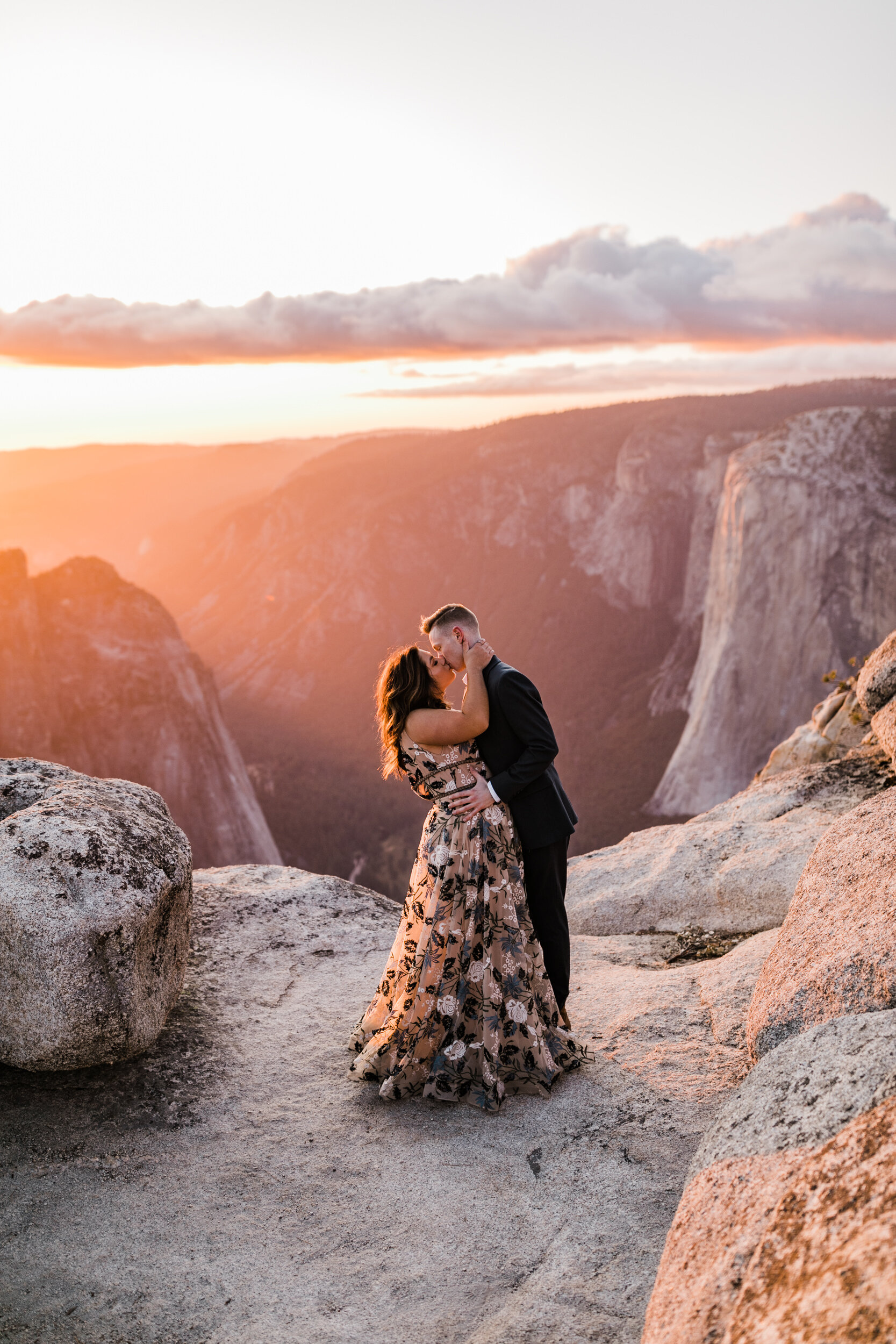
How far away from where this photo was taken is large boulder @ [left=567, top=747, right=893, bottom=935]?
7.14 metres

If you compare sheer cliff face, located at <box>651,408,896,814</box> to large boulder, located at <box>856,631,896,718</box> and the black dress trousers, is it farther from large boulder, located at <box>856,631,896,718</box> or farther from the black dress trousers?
the black dress trousers

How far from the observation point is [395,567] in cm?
8744

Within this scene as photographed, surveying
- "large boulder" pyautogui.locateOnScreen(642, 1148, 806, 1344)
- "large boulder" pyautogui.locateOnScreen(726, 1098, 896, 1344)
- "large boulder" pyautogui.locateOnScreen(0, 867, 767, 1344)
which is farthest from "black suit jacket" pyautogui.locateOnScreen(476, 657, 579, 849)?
"large boulder" pyautogui.locateOnScreen(726, 1098, 896, 1344)

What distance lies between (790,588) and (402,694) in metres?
32.5

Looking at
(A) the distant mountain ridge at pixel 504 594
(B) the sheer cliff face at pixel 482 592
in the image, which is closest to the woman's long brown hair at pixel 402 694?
(A) the distant mountain ridge at pixel 504 594

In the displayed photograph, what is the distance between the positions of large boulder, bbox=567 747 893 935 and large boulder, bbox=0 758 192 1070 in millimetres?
4232

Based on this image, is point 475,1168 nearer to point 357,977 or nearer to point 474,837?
point 474,837

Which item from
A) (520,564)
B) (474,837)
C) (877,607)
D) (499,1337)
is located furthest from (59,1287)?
(520,564)

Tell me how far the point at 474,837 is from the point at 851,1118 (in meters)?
2.38

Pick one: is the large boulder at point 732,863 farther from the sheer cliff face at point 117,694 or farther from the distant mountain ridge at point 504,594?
the distant mountain ridge at point 504,594

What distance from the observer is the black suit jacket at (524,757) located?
468 centimetres

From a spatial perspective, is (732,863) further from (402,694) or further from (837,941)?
(402,694)

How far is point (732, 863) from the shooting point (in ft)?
24.9

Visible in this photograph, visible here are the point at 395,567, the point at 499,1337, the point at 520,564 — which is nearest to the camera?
the point at 499,1337
